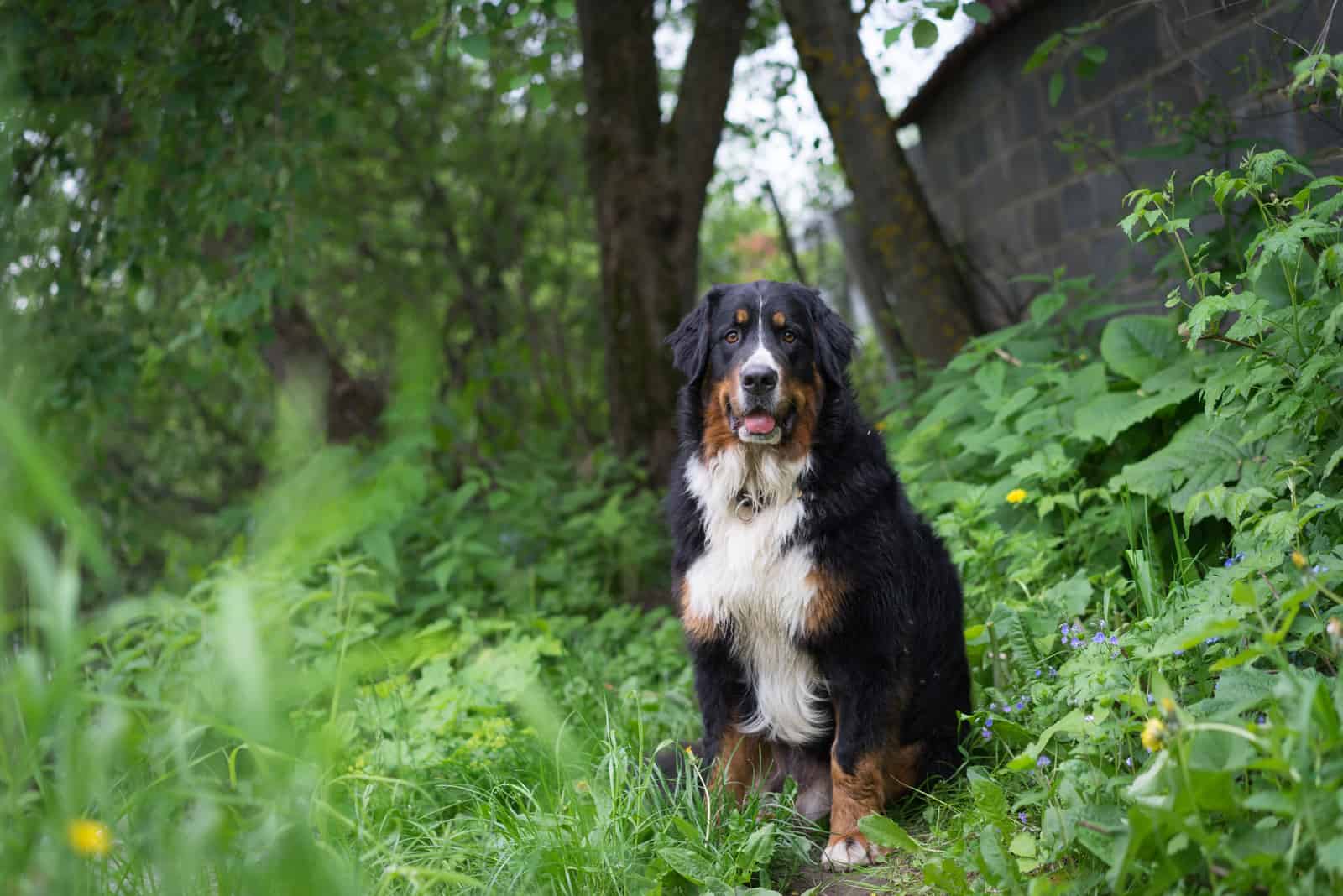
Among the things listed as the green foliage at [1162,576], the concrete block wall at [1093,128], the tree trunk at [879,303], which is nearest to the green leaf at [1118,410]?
the green foliage at [1162,576]

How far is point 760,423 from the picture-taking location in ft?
10.3

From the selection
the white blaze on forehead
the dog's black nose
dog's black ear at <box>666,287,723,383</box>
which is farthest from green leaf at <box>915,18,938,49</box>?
the dog's black nose

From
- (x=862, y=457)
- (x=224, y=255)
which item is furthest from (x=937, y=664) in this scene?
(x=224, y=255)

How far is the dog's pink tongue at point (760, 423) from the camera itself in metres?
3.14

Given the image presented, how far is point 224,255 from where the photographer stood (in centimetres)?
660

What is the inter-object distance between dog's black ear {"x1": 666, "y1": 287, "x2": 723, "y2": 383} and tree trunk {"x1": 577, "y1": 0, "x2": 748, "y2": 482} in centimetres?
326

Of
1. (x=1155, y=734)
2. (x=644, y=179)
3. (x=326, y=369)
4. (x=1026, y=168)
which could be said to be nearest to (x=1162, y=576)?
(x=1155, y=734)

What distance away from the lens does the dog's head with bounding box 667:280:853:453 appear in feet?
10.3

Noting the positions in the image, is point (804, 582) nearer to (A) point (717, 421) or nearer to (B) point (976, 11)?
(A) point (717, 421)

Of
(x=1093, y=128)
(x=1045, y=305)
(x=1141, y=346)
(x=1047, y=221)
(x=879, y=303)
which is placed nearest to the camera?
(x=1141, y=346)

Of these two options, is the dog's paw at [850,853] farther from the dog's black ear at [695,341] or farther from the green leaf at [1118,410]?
the green leaf at [1118,410]

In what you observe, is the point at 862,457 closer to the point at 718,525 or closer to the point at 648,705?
the point at 718,525

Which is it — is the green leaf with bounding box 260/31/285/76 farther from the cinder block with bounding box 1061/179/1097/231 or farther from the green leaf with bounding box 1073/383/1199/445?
the cinder block with bounding box 1061/179/1097/231

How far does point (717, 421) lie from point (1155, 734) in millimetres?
1595
